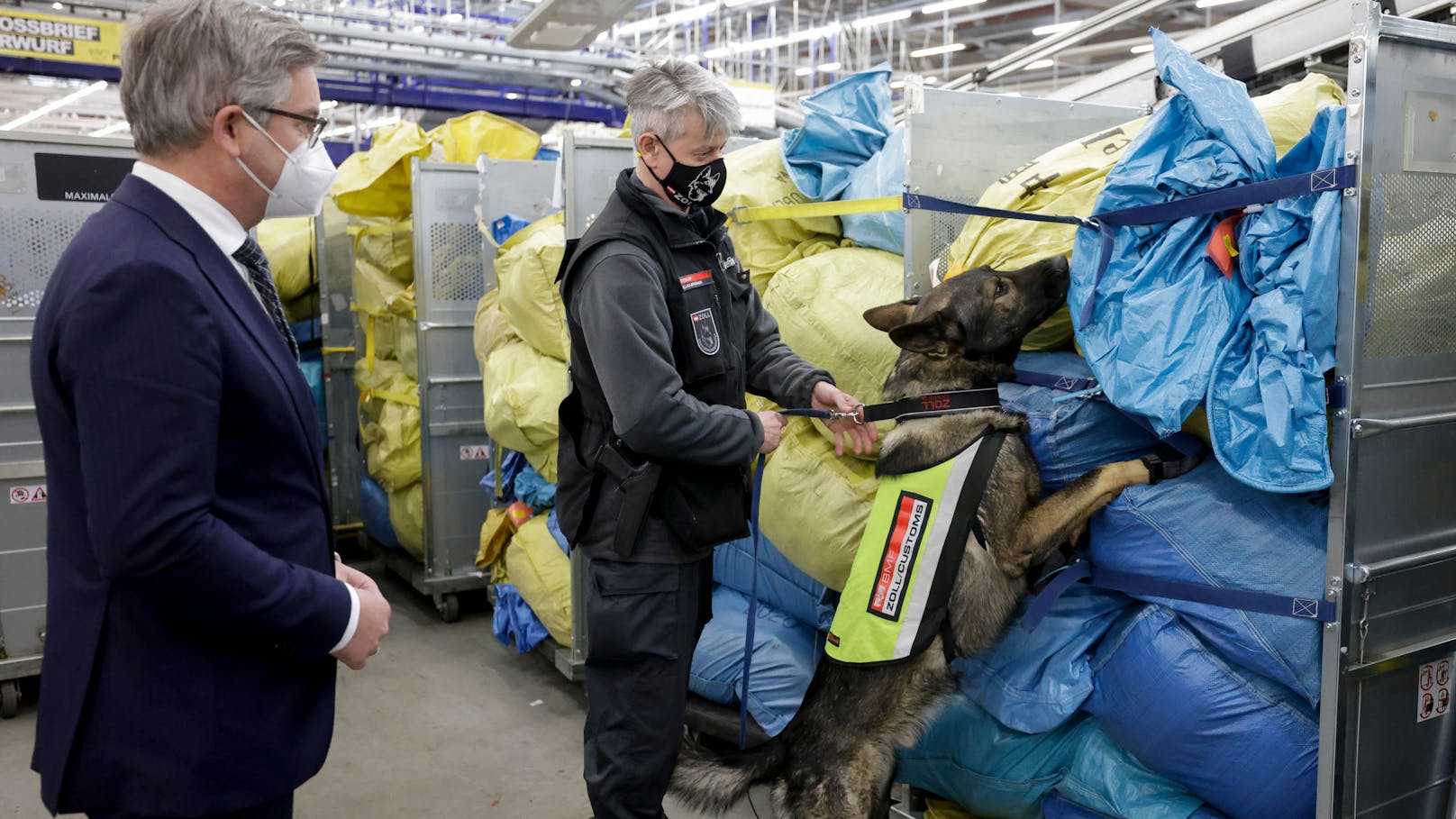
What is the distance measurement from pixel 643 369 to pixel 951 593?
0.81 m

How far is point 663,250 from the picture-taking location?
2031 mm

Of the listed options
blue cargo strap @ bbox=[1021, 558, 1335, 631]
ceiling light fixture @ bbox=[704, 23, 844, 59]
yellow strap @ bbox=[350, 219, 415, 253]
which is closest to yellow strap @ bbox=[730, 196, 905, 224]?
blue cargo strap @ bbox=[1021, 558, 1335, 631]

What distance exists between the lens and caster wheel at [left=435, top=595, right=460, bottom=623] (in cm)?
474

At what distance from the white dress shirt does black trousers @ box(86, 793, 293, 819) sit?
0.21 metres

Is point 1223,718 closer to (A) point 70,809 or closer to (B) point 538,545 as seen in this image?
(A) point 70,809

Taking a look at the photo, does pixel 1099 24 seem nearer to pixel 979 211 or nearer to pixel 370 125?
pixel 979 211

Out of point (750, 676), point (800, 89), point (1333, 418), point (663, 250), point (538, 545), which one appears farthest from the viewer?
point (800, 89)

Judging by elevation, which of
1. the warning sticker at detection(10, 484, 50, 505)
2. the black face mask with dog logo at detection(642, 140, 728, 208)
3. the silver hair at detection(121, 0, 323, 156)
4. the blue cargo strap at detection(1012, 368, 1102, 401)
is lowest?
the warning sticker at detection(10, 484, 50, 505)

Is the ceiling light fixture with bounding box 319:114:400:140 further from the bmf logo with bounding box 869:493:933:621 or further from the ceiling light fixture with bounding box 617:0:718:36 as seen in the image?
the bmf logo with bounding box 869:493:933:621

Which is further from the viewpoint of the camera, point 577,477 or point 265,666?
point 577,477

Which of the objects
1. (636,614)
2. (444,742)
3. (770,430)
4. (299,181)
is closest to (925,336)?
(770,430)

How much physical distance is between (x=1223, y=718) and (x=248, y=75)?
183cm

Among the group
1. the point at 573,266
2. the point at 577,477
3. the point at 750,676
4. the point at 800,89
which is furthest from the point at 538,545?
the point at 800,89

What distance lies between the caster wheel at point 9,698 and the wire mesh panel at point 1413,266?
4.28 metres
